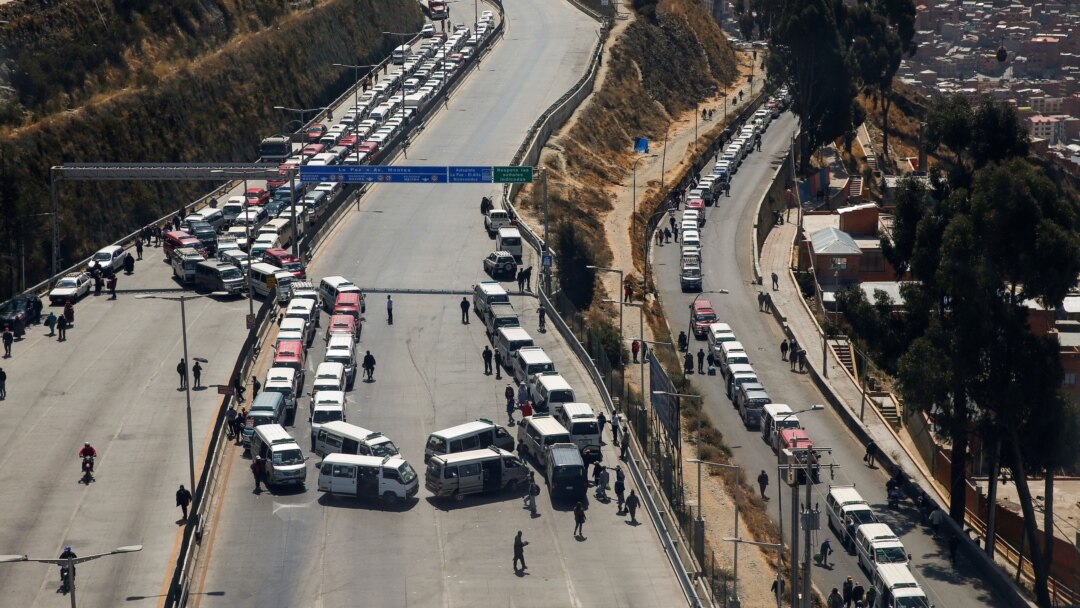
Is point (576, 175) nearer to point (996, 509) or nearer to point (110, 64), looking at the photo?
point (110, 64)

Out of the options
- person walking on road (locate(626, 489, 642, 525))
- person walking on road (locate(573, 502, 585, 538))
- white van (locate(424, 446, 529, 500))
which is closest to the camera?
person walking on road (locate(573, 502, 585, 538))

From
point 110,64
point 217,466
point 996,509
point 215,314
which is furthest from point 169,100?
point 996,509

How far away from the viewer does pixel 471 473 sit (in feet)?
152

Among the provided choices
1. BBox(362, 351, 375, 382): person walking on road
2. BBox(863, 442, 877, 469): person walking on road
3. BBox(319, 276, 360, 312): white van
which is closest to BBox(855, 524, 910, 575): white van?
BBox(863, 442, 877, 469): person walking on road

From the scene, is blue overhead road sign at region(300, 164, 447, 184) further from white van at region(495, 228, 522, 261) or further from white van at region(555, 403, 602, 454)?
white van at region(555, 403, 602, 454)

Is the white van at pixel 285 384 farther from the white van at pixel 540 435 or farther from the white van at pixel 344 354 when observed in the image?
the white van at pixel 540 435

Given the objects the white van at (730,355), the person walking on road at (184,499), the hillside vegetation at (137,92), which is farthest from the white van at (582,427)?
the hillside vegetation at (137,92)

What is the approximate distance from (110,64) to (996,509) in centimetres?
6689

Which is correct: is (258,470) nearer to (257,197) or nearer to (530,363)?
(530,363)

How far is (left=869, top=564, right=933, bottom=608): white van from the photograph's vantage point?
1829 inches

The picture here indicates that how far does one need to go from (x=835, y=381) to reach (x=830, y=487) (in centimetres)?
1359

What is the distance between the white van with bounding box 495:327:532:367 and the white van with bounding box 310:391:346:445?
8.75 metres

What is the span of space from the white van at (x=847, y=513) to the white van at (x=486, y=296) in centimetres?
1700

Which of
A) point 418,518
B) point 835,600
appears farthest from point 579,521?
point 835,600
